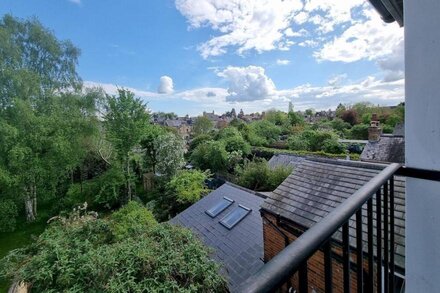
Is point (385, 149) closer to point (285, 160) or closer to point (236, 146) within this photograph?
point (285, 160)

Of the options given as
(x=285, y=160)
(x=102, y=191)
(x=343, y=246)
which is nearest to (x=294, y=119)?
(x=285, y=160)

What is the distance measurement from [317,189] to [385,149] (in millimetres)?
9925

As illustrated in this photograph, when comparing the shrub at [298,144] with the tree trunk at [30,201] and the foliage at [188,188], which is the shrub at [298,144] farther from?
the tree trunk at [30,201]

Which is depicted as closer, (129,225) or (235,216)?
(129,225)

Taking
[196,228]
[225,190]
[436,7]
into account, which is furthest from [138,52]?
[436,7]

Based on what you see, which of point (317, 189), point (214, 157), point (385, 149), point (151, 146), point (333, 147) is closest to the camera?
point (317, 189)

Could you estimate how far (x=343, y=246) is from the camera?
0.80 meters

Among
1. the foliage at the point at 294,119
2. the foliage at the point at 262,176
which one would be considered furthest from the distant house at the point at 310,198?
the foliage at the point at 294,119

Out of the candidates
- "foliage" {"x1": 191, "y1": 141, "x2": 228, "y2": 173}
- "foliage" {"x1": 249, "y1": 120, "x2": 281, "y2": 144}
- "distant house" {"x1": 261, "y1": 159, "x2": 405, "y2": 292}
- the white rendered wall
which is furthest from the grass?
"foliage" {"x1": 249, "y1": 120, "x2": 281, "y2": 144}

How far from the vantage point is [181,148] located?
56.1 ft

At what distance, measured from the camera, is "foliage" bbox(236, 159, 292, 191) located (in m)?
Answer: 13.7

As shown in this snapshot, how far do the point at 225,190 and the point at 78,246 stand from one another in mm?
6023

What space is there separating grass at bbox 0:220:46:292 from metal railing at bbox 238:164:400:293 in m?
12.9

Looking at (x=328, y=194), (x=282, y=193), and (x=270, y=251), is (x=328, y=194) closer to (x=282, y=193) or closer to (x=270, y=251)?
(x=282, y=193)
